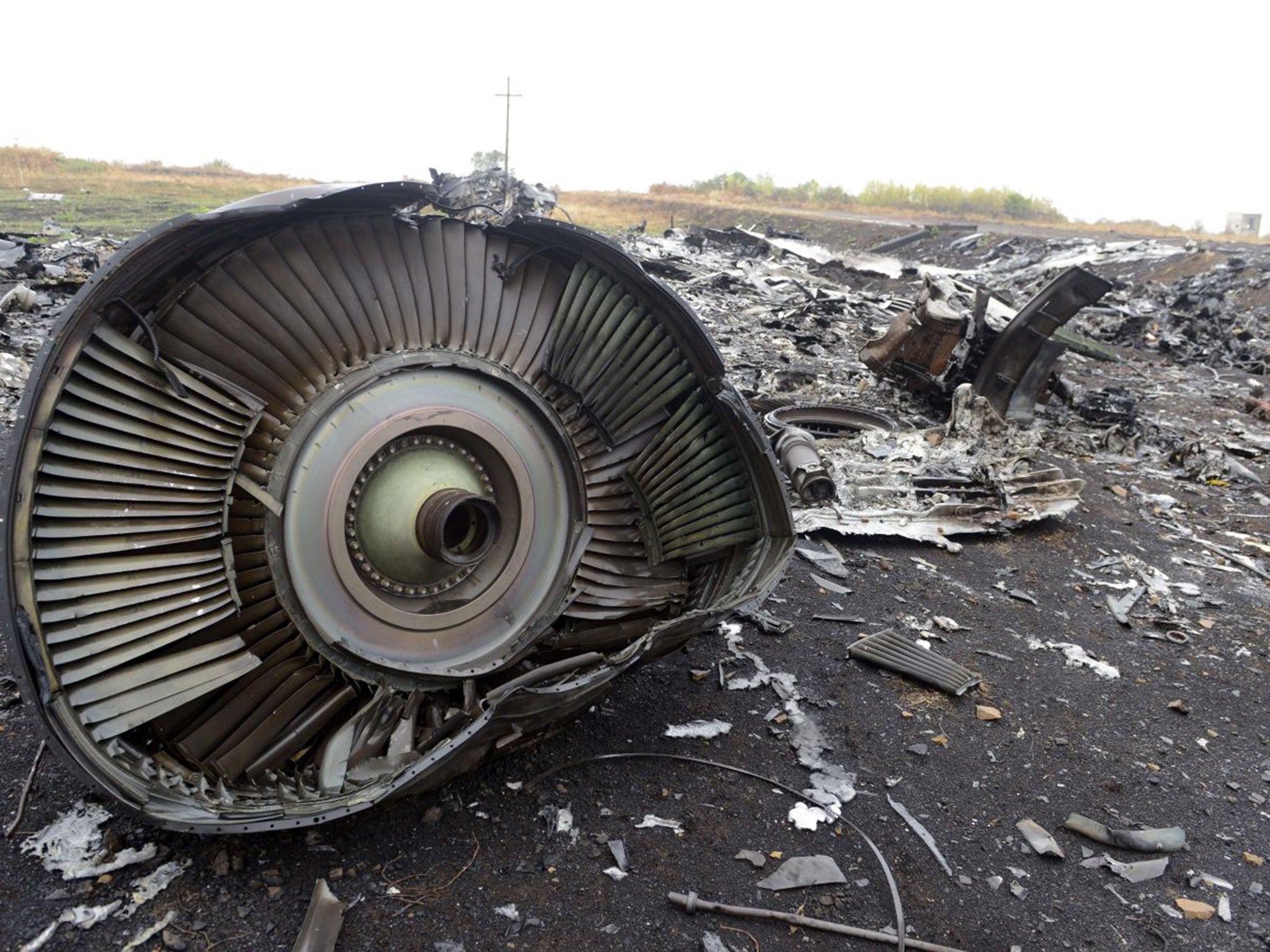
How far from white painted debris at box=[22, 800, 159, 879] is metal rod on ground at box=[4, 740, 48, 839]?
69 mm

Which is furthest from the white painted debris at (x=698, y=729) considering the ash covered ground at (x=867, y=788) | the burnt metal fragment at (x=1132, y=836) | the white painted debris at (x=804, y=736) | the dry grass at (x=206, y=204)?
the dry grass at (x=206, y=204)

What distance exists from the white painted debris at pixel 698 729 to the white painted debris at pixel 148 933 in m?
1.74

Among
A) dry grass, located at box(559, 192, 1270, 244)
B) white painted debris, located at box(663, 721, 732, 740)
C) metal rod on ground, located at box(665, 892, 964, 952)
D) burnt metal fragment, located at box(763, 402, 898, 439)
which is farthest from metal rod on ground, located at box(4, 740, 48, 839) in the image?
dry grass, located at box(559, 192, 1270, 244)

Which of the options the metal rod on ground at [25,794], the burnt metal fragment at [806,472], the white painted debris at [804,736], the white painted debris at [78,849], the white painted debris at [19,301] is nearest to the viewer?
the white painted debris at [78,849]

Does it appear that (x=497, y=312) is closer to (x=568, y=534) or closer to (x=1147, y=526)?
(x=568, y=534)

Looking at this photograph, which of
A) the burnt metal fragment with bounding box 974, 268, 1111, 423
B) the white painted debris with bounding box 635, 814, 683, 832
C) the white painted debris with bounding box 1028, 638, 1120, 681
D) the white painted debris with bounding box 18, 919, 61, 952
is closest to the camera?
the white painted debris with bounding box 18, 919, 61, 952

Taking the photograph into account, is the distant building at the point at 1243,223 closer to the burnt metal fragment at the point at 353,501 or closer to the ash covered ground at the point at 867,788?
the ash covered ground at the point at 867,788

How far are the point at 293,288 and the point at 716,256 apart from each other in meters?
15.5

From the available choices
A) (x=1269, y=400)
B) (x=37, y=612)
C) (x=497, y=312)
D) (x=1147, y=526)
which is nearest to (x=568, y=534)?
(x=497, y=312)

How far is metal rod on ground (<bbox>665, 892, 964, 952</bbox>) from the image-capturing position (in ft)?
8.30

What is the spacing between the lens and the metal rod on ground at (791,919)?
8.30 ft

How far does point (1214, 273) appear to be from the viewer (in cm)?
1564

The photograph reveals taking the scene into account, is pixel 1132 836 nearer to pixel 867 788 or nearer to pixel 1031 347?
pixel 867 788

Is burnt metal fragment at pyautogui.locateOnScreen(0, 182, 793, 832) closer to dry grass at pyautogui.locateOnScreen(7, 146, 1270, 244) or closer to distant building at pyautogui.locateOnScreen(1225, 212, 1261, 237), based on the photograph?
dry grass at pyautogui.locateOnScreen(7, 146, 1270, 244)
